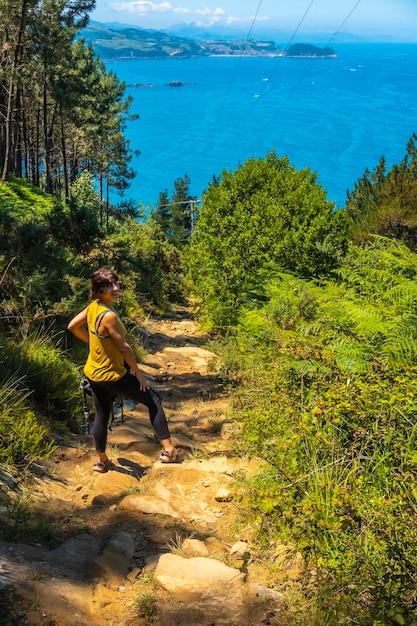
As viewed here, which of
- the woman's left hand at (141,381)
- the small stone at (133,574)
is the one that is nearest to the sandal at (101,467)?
the woman's left hand at (141,381)

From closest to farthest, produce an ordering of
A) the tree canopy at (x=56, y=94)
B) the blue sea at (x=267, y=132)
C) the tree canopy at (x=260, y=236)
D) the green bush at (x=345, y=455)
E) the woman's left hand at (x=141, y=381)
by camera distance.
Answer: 1. the green bush at (x=345, y=455)
2. the woman's left hand at (x=141, y=381)
3. the tree canopy at (x=260, y=236)
4. the tree canopy at (x=56, y=94)
5. the blue sea at (x=267, y=132)

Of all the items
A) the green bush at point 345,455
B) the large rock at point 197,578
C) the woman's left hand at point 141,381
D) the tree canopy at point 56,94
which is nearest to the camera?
the green bush at point 345,455

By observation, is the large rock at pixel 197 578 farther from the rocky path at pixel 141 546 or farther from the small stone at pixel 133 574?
the small stone at pixel 133 574

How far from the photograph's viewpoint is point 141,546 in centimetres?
364

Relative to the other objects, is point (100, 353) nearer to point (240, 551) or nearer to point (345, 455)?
point (240, 551)

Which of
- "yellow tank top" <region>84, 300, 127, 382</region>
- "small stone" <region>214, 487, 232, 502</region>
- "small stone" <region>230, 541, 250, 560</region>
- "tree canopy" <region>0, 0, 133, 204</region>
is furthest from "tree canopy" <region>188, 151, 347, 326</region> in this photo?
"tree canopy" <region>0, 0, 133, 204</region>

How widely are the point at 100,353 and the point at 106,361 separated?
0.29ft

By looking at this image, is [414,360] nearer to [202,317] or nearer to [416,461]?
[416,461]

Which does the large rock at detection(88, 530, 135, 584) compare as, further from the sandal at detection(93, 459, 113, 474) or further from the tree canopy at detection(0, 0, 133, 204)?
the tree canopy at detection(0, 0, 133, 204)

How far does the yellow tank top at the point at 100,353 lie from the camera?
443cm

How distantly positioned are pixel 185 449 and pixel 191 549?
1885mm

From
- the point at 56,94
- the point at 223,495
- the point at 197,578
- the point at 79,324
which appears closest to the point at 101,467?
the point at 223,495

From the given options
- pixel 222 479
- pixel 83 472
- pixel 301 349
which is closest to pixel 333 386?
pixel 301 349

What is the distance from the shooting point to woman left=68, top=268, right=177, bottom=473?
4410 millimetres
